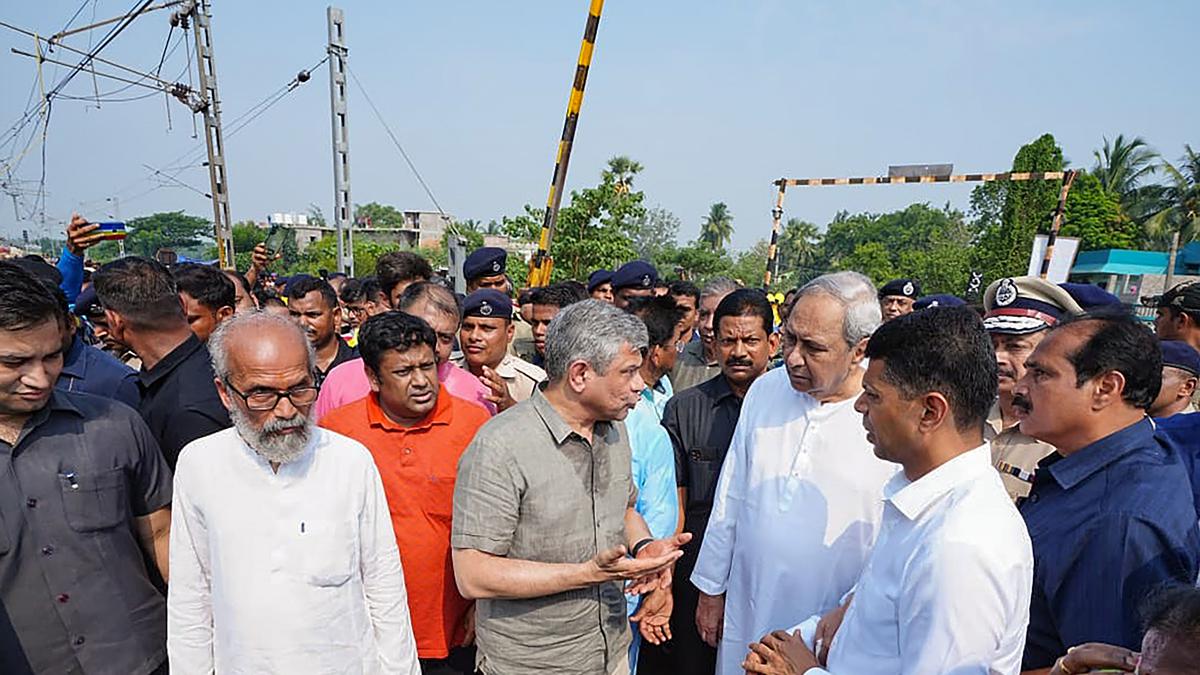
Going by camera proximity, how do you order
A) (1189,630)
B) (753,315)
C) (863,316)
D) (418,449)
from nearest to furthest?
1. (1189,630)
2. (863,316)
3. (418,449)
4. (753,315)

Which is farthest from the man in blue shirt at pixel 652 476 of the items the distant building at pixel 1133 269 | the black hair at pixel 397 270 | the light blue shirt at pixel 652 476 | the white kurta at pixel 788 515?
the distant building at pixel 1133 269

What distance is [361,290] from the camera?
→ 23.4ft

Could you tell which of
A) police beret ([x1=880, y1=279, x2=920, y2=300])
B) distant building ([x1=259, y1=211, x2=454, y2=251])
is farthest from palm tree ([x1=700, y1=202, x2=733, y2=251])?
police beret ([x1=880, y1=279, x2=920, y2=300])

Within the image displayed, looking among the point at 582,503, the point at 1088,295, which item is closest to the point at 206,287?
the point at 582,503

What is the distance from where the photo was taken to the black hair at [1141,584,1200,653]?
1.20 metres

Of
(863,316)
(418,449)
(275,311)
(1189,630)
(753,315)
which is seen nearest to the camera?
A: (1189,630)

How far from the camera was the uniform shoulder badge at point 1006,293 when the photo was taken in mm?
Answer: 3377

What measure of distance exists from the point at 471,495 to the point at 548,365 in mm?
556

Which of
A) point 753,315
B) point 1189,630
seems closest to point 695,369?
point 753,315

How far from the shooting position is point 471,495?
7.35 ft

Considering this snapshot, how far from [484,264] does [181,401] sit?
334 centimetres

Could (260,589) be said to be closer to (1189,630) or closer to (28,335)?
(28,335)

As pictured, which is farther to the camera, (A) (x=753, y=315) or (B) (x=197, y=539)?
(A) (x=753, y=315)

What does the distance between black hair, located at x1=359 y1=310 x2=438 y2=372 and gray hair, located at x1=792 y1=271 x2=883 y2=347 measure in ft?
5.51
